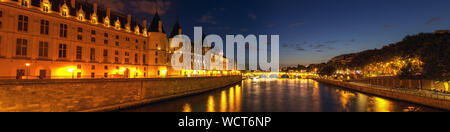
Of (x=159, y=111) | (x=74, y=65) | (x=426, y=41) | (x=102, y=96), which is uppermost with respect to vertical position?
(x=426, y=41)

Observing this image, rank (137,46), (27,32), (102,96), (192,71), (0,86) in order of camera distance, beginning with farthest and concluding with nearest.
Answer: (192,71) → (137,46) → (27,32) → (102,96) → (0,86)

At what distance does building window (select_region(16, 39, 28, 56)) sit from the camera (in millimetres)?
24805

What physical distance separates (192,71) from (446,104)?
57.1 meters

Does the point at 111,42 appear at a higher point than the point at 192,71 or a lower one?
higher

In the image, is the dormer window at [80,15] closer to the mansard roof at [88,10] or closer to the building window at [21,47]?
the mansard roof at [88,10]

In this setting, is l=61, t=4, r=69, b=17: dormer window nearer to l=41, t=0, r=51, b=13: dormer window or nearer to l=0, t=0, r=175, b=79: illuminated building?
l=0, t=0, r=175, b=79: illuminated building

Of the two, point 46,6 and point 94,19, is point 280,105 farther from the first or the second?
point 46,6

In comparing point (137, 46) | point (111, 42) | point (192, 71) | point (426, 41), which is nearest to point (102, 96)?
point (111, 42)

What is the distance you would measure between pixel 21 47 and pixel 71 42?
20.6 ft

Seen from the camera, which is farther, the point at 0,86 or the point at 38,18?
the point at 38,18

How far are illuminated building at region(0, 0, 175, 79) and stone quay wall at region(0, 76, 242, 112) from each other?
138cm

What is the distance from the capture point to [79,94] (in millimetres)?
21109

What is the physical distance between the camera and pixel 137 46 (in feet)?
150
